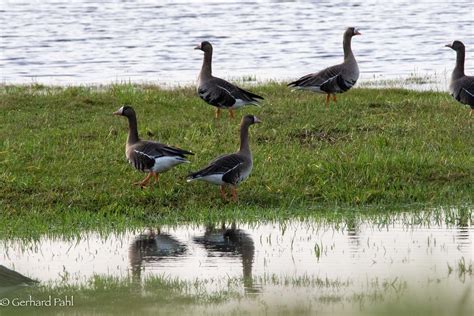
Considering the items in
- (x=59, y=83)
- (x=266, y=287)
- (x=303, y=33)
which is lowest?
(x=266, y=287)

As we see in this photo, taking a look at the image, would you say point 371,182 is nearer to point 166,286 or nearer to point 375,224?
point 375,224

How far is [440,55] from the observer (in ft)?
96.7

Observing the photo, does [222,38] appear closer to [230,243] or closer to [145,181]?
[145,181]

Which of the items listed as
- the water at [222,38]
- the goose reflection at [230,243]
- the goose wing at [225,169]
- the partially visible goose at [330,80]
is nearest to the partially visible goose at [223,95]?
the partially visible goose at [330,80]

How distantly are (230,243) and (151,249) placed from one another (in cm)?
82

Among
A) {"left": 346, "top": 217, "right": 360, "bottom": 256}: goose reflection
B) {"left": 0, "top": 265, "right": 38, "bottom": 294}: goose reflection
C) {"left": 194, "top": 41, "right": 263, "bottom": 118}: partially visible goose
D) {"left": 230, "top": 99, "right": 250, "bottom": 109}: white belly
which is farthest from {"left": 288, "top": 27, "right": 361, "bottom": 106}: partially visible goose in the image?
{"left": 0, "top": 265, "right": 38, "bottom": 294}: goose reflection

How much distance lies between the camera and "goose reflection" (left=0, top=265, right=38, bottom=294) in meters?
10.0

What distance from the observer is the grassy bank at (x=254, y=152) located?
13344 millimetres

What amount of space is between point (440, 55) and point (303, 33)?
6615 millimetres

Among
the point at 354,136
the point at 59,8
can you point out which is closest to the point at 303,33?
the point at 59,8

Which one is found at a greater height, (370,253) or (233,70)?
(233,70)

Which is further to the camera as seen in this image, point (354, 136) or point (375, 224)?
point (354, 136)

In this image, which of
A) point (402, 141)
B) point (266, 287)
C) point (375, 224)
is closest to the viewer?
point (266, 287)

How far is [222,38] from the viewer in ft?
111
